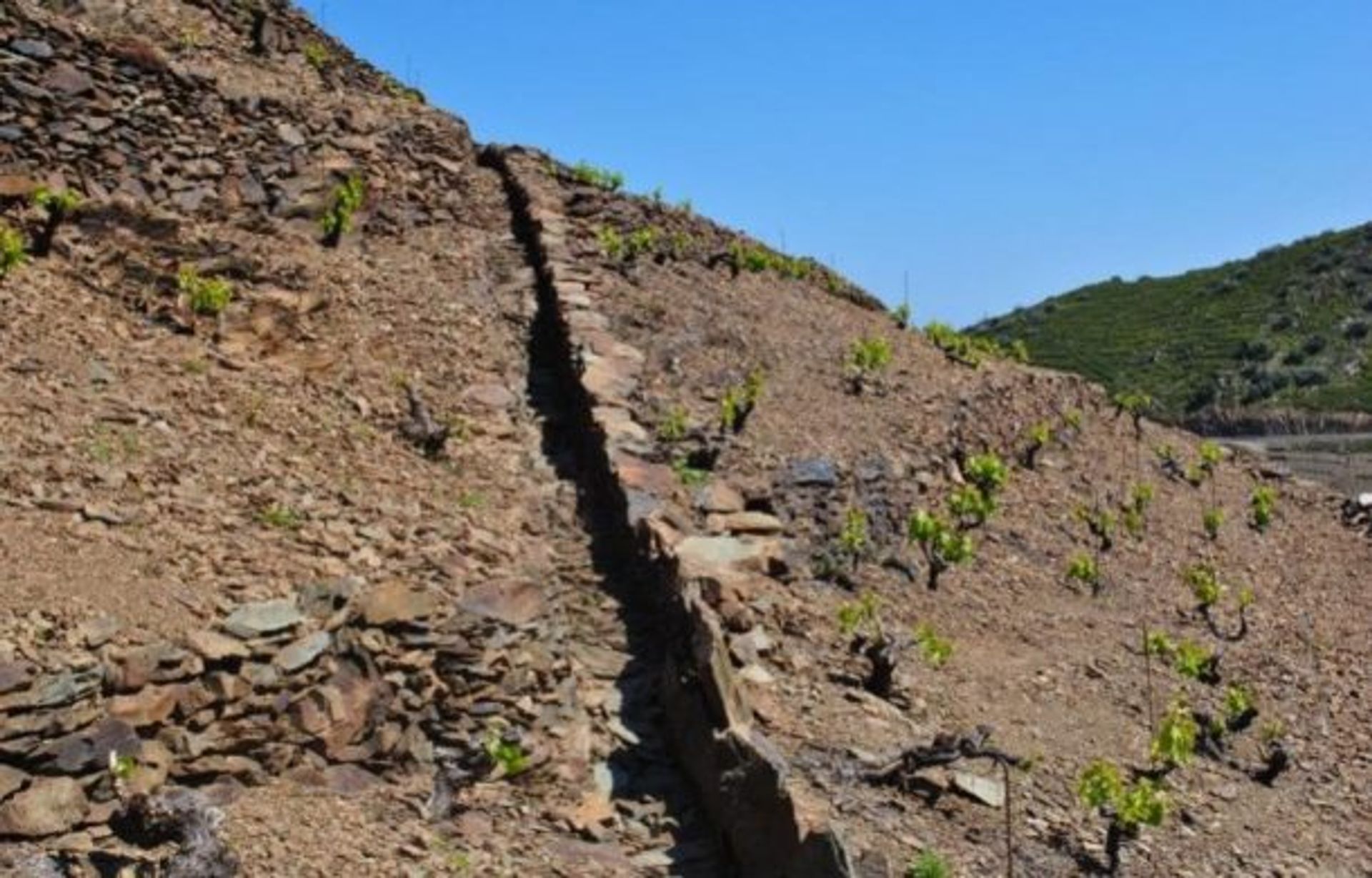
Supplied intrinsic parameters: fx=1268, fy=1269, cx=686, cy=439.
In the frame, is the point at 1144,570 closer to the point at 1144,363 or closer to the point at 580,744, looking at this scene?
the point at 580,744

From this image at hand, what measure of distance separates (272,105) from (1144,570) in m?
11.4

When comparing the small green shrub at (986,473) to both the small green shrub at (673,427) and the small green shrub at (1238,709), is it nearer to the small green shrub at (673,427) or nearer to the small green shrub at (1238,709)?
the small green shrub at (673,427)

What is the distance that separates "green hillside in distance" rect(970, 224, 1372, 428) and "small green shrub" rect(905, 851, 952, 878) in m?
37.1

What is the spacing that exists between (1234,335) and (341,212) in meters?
49.2

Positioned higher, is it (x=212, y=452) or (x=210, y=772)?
(x=212, y=452)

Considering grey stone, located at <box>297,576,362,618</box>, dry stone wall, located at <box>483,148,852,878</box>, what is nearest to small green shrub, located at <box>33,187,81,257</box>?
dry stone wall, located at <box>483,148,852,878</box>

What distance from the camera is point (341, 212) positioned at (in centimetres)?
1438

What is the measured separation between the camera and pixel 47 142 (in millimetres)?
12680

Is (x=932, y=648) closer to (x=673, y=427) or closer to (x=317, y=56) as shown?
(x=673, y=427)

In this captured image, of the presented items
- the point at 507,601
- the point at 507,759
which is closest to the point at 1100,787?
the point at 507,759

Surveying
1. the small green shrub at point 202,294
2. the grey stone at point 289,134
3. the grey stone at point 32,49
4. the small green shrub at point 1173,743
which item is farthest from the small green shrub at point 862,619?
the grey stone at point 32,49

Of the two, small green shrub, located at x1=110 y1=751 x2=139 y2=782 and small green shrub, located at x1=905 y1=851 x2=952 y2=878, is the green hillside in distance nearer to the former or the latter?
small green shrub, located at x1=905 y1=851 x2=952 y2=878

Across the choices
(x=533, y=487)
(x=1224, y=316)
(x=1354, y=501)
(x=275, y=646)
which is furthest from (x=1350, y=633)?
(x=1224, y=316)

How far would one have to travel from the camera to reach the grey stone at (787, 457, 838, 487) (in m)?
→ 12.4
